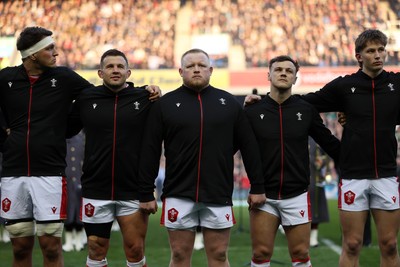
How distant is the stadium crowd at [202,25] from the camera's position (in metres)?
28.4

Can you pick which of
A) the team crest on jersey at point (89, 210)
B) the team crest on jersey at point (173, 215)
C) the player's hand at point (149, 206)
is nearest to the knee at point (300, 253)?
the team crest on jersey at point (173, 215)

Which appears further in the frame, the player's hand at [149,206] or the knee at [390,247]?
the knee at [390,247]

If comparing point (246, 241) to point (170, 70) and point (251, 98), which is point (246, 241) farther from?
point (170, 70)

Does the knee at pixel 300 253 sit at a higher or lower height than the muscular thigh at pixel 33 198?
lower

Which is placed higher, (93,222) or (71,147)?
(71,147)

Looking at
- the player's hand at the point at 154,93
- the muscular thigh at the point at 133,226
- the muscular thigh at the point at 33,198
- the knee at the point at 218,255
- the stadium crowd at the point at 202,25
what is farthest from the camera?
the stadium crowd at the point at 202,25

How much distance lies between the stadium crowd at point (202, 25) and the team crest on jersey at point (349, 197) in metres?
21.8

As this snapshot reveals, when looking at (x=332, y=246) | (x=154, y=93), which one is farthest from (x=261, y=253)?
(x=332, y=246)

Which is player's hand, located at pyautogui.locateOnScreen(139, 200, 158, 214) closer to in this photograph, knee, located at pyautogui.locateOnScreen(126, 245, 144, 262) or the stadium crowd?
knee, located at pyautogui.locateOnScreen(126, 245, 144, 262)

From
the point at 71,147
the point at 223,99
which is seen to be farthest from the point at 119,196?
the point at 71,147

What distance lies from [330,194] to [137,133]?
21281mm

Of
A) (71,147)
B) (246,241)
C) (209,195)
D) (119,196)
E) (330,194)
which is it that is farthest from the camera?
(330,194)

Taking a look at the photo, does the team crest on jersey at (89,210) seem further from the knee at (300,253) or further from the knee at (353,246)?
the knee at (353,246)

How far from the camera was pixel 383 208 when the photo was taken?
6.18 meters
